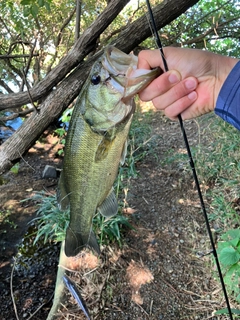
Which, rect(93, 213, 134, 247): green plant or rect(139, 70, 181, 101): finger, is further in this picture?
rect(93, 213, 134, 247): green plant

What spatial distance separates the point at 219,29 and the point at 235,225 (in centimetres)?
449

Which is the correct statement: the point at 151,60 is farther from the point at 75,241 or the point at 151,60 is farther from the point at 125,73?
the point at 75,241

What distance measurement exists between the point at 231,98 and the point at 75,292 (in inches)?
85.9

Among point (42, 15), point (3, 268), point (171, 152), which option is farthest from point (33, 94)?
point (42, 15)

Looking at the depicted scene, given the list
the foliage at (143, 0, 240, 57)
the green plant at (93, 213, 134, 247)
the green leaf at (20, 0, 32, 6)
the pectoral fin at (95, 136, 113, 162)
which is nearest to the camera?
the pectoral fin at (95, 136, 113, 162)

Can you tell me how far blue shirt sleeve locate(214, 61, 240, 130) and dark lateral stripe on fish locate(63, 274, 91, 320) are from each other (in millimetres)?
2058

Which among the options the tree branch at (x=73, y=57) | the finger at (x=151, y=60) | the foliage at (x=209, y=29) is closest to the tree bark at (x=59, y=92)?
the tree branch at (x=73, y=57)

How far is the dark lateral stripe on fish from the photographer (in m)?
2.72

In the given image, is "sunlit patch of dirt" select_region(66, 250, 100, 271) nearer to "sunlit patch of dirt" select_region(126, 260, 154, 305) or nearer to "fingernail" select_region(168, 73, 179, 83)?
"sunlit patch of dirt" select_region(126, 260, 154, 305)

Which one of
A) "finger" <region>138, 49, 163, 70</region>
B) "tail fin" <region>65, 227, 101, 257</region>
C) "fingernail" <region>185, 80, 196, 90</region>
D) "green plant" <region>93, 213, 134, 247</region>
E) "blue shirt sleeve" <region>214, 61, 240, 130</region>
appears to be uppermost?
"finger" <region>138, 49, 163, 70</region>

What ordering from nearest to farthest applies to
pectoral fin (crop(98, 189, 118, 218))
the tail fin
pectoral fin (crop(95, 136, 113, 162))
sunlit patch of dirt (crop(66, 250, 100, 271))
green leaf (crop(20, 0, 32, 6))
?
pectoral fin (crop(95, 136, 113, 162)) → pectoral fin (crop(98, 189, 118, 218)) → the tail fin → green leaf (crop(20, 0, 32, 6)) → sunlit patch of dirt (crop(66, 250, 100, 271))

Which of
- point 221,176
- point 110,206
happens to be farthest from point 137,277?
point 110,206

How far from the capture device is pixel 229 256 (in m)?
2.04

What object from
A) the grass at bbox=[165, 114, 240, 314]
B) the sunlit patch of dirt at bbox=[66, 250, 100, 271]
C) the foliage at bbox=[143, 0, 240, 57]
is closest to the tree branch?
the sunlit patch of dirt at bbox=[66, 250, 100, 271]
